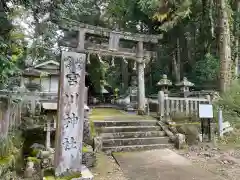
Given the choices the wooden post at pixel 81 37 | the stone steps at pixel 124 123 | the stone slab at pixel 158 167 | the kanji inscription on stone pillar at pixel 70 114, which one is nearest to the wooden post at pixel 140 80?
the stone steps at pixel 124 123

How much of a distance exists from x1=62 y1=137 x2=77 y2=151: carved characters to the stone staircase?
308 cm

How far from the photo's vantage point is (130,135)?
7445mm

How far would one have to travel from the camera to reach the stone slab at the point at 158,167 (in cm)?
468

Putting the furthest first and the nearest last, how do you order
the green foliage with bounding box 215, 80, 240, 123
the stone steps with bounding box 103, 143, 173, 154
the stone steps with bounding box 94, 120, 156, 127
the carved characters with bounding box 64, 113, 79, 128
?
the green foliage with bounding box 215, 80, 240, 123 < the stone steps with bounding box 94, 120, 156, 127 < the stone steps with bounding box 103, 143, 173, 154 < the carved characters with bounding box 64, 113, 79, 128

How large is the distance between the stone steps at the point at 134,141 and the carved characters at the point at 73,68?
357 cm

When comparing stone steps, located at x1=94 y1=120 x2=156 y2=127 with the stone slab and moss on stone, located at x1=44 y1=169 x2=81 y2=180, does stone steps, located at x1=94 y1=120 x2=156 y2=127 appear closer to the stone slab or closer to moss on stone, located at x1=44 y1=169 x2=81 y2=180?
the stone slab

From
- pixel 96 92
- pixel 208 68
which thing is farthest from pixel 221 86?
pixel 96 92

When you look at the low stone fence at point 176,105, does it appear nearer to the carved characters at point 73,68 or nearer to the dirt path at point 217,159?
the dirt path at point 217,159

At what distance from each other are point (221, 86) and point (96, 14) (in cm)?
1044

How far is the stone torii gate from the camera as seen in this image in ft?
31.1

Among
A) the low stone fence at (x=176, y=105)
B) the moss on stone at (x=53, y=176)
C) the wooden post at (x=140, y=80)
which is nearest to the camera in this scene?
the moss on stone at (x=53, y=176)

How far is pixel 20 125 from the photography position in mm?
6938

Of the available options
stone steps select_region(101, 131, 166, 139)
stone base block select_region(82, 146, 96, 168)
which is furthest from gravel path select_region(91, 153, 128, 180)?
stone steps select_region(101, 131, 166, 139)

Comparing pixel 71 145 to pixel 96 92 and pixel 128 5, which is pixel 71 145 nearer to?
pixel 128 5
